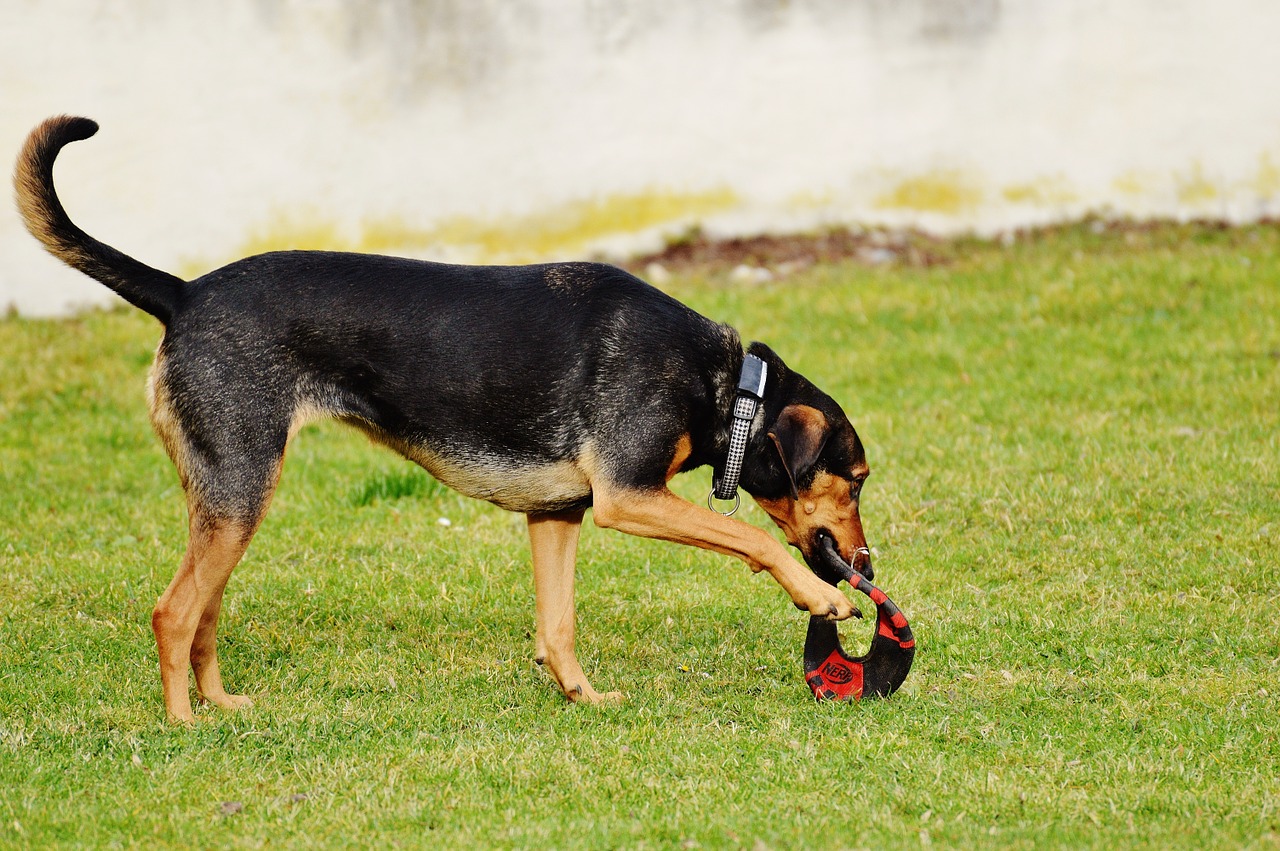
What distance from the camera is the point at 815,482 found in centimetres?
579

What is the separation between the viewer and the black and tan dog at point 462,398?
5.46 metres

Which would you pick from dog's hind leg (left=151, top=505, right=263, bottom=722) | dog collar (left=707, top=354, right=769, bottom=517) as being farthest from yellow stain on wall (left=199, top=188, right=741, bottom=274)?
dog collar (left=707, top=354, right=769, bottom=517)

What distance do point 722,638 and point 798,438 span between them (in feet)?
4.52

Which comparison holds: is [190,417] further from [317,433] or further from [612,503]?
[317,433]

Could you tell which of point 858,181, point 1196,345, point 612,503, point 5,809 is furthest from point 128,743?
point 858,181

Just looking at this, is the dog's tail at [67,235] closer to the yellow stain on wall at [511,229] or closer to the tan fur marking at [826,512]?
the tan fur marking at [826,512]

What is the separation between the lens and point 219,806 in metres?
4.71

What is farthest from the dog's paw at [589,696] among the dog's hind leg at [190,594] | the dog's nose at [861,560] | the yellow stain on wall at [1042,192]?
the yellow stain on wall at [1042,192]

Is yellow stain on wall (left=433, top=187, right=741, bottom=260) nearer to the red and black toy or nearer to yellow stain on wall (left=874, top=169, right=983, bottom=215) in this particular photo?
yellow stain on wall (left=874, top=169, right=983, bottom=215)

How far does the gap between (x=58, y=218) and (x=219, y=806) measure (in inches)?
93.1

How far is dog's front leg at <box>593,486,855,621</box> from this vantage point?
17.9 ft

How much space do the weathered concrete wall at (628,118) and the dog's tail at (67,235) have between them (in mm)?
7220

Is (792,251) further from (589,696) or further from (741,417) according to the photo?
(589,696)

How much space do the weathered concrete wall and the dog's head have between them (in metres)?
7.61
